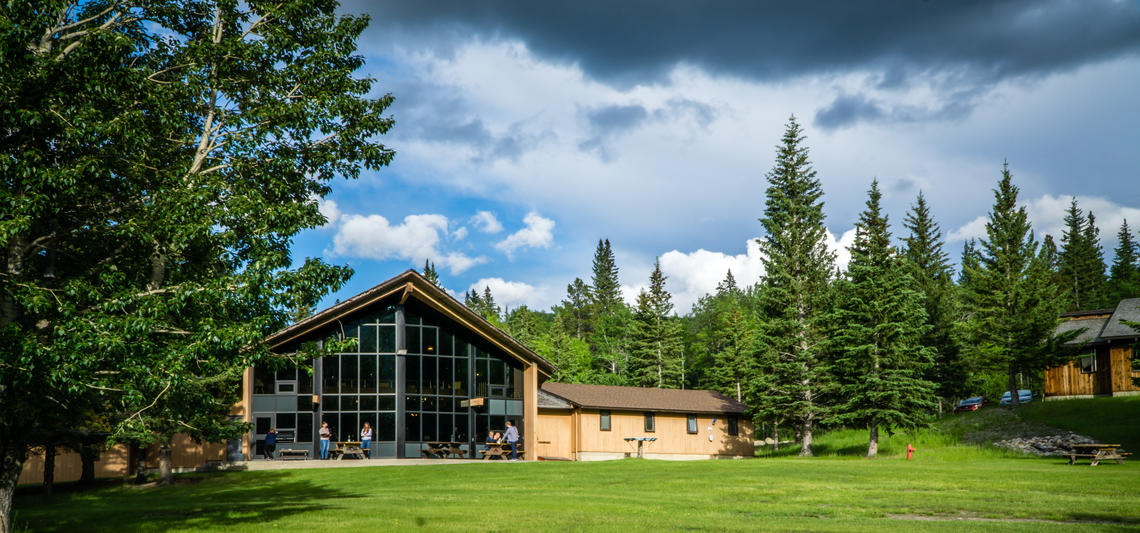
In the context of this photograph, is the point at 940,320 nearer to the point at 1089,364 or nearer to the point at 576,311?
the point at 1089,364

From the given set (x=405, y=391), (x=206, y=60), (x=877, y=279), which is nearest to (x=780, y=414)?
(x=877, y=279)

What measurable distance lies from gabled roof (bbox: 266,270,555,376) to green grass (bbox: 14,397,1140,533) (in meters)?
7.52

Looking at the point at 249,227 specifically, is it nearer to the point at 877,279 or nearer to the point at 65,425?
the point at 65,425

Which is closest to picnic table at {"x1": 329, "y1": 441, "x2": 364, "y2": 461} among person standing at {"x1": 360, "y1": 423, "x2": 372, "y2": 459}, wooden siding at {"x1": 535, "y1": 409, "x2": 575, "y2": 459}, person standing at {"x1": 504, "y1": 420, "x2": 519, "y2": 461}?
person standing at {"x1": 360, "y1": 423, "x2": 372, "y2": 459}

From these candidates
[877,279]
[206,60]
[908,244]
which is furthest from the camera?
[908,244]

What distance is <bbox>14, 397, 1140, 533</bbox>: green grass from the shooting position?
497 inches

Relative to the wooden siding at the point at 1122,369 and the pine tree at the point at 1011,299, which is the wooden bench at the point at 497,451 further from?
the wooden siding at the point at 1122,369

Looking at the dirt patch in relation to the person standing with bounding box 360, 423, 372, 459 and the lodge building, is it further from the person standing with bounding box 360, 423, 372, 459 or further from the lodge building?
the person standing with bounding box 360, 423, 372, 459

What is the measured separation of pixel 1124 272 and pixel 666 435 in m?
62.3

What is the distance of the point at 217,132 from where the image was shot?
49.4ft

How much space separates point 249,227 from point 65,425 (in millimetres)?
4681

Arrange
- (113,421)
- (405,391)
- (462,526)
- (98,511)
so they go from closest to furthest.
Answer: (462,526) → (98,511) → (113,421) → (405,391)

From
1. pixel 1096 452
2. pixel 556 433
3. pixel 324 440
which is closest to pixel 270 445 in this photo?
pixel 324 440

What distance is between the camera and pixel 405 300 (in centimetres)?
3362
